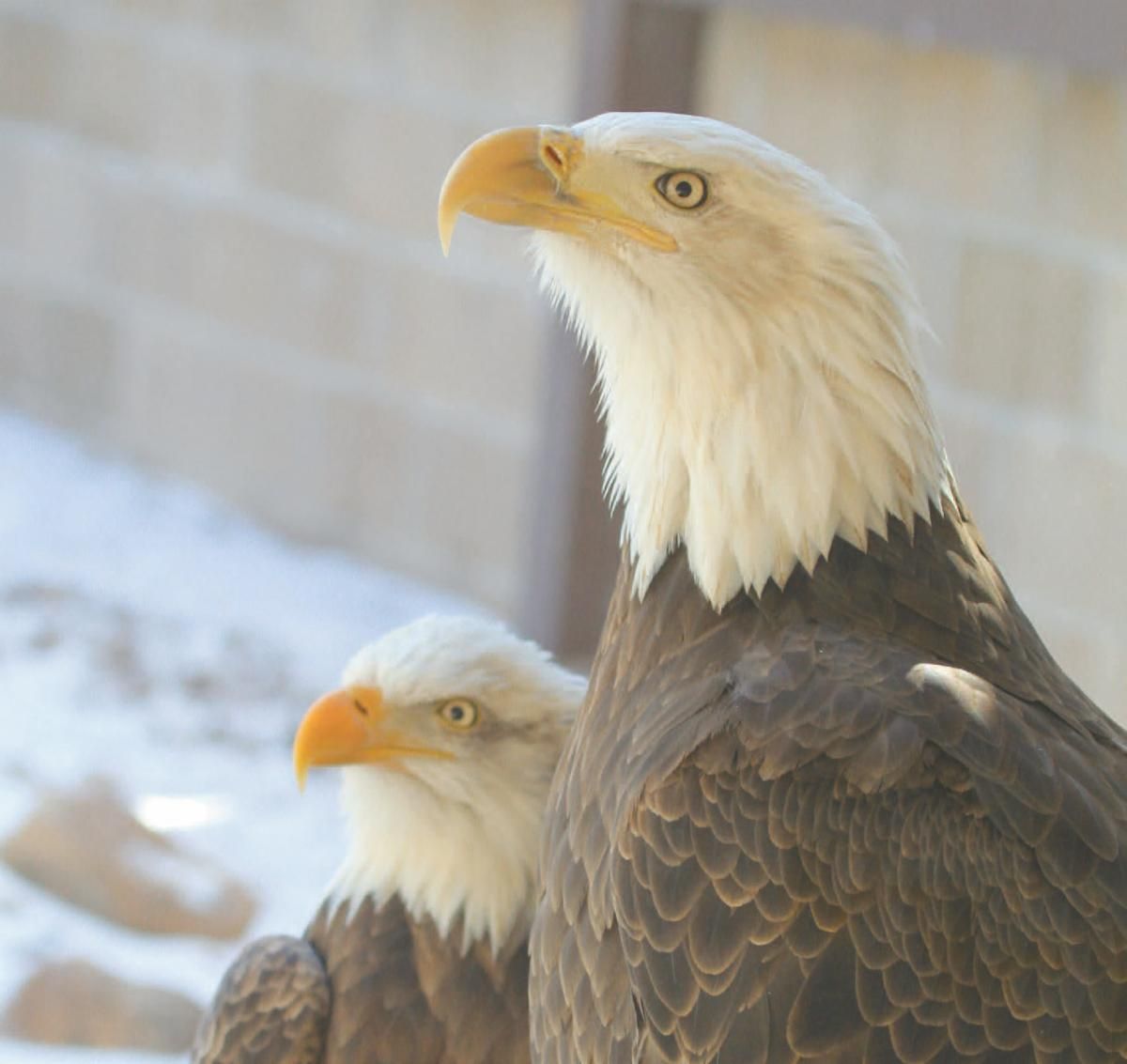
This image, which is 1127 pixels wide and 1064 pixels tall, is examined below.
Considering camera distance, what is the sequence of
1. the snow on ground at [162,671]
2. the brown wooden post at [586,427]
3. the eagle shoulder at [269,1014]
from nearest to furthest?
the eagle shoulder at [269,1014]
the snow on ground at [162,671]
the brown wooden post at [586,427]

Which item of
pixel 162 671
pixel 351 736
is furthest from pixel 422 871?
pixel 162 671

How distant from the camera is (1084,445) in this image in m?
4.65

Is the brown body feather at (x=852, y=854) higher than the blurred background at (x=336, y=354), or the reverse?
the brown body feather at (x=852, y=854)

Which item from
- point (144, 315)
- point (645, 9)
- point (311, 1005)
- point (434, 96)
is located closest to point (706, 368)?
point (311, 1005)

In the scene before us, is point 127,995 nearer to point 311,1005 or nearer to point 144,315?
point 311,1005

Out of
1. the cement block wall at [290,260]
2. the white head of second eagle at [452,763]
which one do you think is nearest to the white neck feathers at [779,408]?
the white head of second eagle at [452,763]

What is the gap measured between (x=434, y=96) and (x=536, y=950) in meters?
4.08

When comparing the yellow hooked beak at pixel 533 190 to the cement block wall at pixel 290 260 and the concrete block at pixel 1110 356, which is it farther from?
the cement block wall at pixel 290 260

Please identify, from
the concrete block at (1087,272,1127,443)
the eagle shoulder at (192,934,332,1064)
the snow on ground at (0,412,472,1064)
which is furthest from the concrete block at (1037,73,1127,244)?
the eagle shoulder at (192,934,332,1064)

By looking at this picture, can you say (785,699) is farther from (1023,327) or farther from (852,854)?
(1023,327)

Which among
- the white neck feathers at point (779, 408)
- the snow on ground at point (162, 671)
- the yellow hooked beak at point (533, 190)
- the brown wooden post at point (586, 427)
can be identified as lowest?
the snow on ground at point (162, 671)

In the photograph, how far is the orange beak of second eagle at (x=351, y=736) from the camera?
2.71 meters

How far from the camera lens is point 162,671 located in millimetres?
5367

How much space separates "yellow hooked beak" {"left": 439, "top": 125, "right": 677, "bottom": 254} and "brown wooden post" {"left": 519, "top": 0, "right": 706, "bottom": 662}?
2.81 meters
